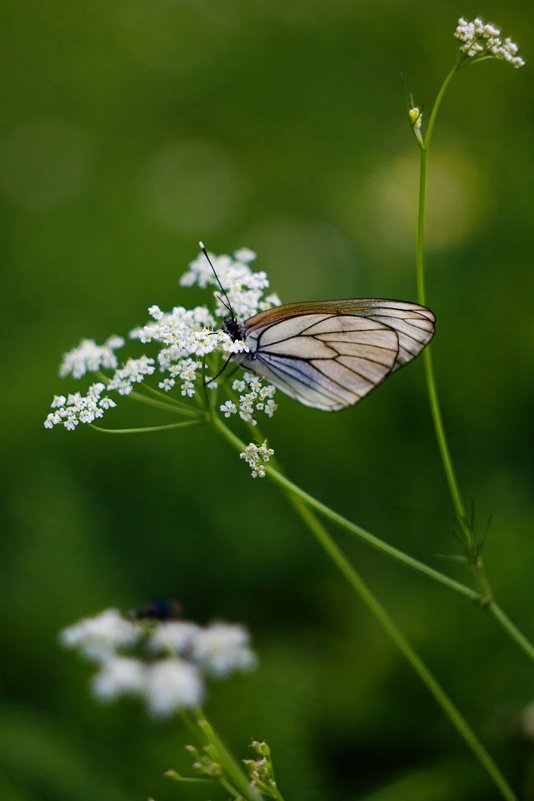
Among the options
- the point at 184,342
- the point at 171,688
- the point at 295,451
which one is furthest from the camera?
the point at 295,451

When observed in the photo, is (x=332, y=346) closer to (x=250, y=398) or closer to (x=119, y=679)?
(x=250, y=398)

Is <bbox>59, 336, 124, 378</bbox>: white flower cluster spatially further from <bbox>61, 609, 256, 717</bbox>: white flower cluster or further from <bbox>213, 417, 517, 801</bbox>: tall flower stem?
<bbox>61, 609, 256, 717</bbox>: white flower cluster

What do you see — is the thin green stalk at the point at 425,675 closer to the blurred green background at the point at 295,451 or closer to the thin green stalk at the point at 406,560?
the thin green stalk at the point at 406,560

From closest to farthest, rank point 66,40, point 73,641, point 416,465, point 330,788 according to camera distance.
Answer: point 73,641, point 330,788, point 416,465, point 66,40

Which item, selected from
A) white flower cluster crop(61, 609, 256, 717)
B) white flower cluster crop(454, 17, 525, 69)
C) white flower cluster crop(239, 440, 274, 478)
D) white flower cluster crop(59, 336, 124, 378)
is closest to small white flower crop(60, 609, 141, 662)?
white flower cluster crop(61, 609, 256, 717)

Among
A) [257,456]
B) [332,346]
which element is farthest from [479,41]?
[257,456]

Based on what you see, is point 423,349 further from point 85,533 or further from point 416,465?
point 85,533

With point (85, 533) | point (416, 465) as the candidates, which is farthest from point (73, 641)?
point (416, 465)
